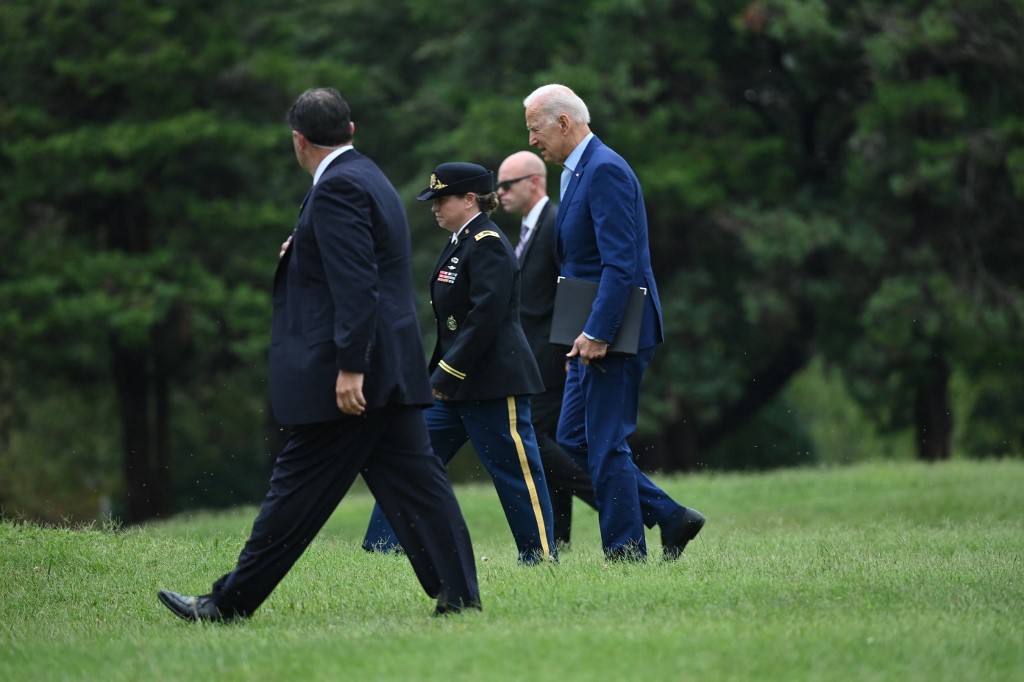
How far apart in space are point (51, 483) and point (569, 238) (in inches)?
1066

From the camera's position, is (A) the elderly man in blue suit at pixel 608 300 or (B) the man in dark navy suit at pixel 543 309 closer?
(A) the elderly man in blue suit at pixel 608 300

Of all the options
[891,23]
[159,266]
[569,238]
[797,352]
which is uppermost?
[891,23]

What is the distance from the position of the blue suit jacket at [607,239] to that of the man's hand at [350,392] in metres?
1.92

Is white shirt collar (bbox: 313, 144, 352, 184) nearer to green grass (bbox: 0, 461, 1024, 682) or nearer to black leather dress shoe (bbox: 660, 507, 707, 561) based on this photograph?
green grass (bbox: 0, 461, 1024, 682)

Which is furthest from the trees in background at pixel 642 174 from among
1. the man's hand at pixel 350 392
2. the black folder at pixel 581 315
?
the man's hand at pixel 350 392

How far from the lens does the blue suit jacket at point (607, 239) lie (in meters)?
7.58

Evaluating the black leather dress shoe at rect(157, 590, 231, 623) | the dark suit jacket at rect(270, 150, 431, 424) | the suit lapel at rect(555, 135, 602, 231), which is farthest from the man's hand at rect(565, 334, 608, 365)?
the black leather dress shoe at rect(157, 590, 231, 623)

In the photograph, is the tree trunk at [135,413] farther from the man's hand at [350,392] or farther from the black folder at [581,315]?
the man's hand at [350,392]

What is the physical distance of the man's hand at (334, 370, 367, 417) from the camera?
5.93 m

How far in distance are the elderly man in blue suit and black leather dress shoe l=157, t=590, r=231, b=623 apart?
2.26 meters

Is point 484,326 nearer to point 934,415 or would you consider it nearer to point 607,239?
point 607,239

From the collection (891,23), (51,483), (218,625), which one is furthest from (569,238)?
(51,483)

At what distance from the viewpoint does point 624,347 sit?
7652 mm

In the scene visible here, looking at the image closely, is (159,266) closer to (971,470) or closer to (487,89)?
(487,89)
